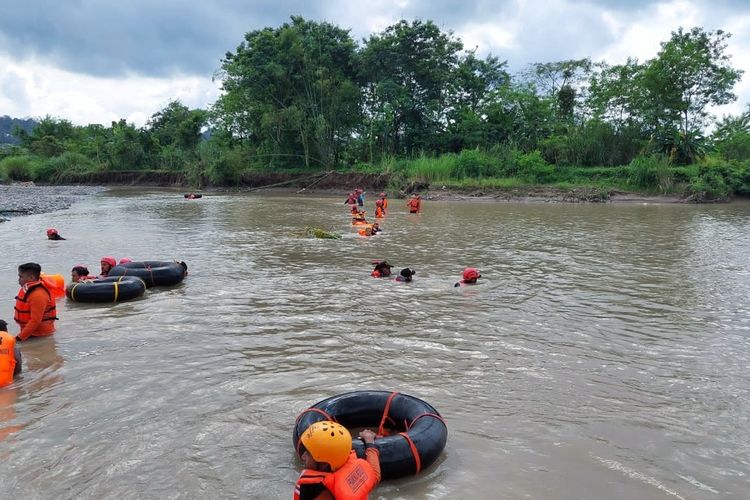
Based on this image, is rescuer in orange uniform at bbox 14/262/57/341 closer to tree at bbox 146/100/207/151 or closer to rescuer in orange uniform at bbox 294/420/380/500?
rescuer in orange uniform at bbox 294/420/380/500

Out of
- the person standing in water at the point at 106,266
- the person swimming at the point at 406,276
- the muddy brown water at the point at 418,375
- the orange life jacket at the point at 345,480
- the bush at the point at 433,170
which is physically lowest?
the muddy brown water at the point at 418,375

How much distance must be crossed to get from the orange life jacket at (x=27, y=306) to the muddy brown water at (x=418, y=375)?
353 mm

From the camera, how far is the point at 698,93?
3653 cm

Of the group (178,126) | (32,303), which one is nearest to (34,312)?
(32,303)

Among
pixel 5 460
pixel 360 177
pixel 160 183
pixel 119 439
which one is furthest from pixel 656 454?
pixel 160 183

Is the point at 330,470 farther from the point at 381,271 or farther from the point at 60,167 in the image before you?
the point at 60,167

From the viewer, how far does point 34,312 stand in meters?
7.06

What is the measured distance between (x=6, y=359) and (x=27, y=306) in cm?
163

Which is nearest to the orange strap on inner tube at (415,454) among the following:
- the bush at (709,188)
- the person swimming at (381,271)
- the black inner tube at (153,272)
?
the person swimming at (381,271)

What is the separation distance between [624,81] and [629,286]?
3451 centimetres

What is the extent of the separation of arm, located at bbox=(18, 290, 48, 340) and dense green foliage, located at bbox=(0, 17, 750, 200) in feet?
102

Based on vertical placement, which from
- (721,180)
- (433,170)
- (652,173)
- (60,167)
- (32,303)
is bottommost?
(32,303)

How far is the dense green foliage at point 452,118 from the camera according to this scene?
1419 inches

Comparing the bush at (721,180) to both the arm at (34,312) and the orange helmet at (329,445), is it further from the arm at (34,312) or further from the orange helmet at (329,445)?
the orange helmet at (329,445)
